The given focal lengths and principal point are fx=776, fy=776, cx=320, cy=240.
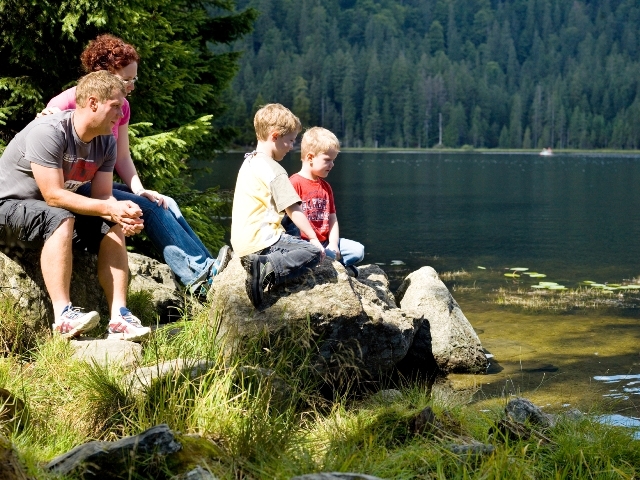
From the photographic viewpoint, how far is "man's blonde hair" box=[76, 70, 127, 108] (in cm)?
527

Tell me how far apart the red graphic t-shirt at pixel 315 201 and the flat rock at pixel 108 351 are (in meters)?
2.21

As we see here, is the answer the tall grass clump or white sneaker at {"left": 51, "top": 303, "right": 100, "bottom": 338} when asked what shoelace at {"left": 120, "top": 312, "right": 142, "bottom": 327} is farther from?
the tall grass clump

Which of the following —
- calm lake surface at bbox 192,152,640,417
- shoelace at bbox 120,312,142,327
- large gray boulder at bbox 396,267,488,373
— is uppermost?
shoelace at bbox 120,312,142,327

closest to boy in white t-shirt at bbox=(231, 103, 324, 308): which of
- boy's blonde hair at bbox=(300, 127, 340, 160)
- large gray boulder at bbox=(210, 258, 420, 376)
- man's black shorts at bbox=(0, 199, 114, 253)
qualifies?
large gray boulder at bbox=(210, 258, 420, 376)

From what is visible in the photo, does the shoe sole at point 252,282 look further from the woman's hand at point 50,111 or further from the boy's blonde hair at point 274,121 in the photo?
the woman's hand at point 50,111

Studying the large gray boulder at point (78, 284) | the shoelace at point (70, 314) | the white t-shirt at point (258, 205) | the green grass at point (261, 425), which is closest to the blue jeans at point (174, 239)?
the large gray boulder at point (78, 284)

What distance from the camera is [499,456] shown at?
3959 mm

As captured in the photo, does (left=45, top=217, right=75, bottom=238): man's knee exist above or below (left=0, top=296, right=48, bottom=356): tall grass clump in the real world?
above

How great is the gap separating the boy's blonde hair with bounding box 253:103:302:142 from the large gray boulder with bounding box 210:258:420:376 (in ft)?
3.48

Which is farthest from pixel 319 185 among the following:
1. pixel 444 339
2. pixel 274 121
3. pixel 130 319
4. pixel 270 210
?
pixel 130 319

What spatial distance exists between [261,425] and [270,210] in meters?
2.27

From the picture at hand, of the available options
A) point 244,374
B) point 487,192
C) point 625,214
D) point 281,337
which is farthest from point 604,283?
point 487,192

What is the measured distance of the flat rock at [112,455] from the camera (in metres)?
3.47

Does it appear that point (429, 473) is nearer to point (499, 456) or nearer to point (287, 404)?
point (499, 456)
